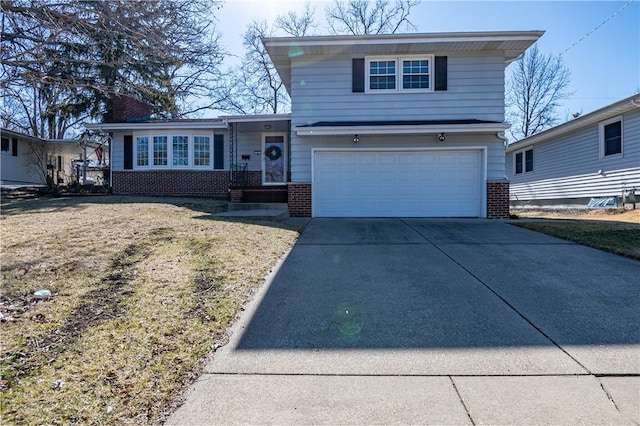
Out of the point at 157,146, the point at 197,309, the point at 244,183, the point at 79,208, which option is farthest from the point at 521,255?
the point at 157,146

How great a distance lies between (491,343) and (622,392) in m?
0.91

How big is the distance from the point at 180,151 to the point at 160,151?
2.88ft

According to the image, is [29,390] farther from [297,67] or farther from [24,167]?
[24,167]

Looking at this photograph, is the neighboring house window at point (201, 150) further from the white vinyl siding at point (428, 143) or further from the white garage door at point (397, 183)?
the white garage door at point (397, 183)

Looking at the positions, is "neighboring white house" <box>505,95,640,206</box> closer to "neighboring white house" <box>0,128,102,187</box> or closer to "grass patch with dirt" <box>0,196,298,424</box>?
"grass patch with dirt" <box>0,196,298,424</box>

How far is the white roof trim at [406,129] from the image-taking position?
36.0 feet

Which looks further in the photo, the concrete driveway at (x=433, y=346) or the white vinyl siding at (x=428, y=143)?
the white vinyl siding at (x=428, y=143)

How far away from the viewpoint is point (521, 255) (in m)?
6.40

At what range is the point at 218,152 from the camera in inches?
646

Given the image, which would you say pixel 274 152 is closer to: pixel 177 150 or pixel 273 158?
pixel 273 158

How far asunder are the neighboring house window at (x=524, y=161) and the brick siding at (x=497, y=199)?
35.3ft

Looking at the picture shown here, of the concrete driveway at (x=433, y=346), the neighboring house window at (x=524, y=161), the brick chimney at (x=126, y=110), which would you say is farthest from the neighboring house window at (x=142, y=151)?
the neighboring house window at (x=524, y=161)

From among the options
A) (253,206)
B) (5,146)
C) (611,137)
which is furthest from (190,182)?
(611,137)

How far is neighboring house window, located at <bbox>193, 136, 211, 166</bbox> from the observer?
647 inches
